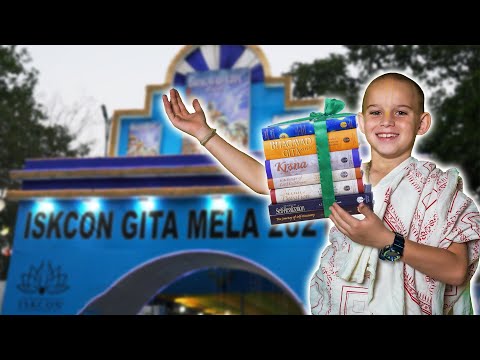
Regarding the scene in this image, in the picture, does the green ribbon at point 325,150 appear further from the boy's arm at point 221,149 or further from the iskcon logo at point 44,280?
the iskcon logo at point 44,280

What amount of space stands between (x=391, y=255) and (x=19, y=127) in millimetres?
14496

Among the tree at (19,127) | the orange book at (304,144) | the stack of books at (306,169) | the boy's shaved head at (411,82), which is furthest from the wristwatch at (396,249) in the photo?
the tree at (19,127)

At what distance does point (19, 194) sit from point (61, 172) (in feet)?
2.11

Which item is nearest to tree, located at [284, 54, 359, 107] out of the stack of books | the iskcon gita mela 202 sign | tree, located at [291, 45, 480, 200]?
tree, located at [291, 45, 480, 200]

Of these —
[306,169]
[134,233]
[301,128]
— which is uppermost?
[134,233]

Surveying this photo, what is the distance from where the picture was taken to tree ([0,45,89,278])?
13844 millimetres

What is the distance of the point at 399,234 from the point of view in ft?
3.88

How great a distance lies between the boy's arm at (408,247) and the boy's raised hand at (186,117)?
0.55m

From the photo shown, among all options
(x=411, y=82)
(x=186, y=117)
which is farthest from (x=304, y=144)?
(x=186, y=117)

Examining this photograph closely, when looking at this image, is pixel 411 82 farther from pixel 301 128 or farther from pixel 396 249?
pixel 396 249

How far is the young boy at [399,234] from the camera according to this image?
117cm

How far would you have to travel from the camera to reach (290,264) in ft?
19.7

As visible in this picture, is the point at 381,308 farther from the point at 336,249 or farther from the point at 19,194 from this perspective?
the point at 19,194

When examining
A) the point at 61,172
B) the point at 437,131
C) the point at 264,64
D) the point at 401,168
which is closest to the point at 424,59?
the point at 437,131
